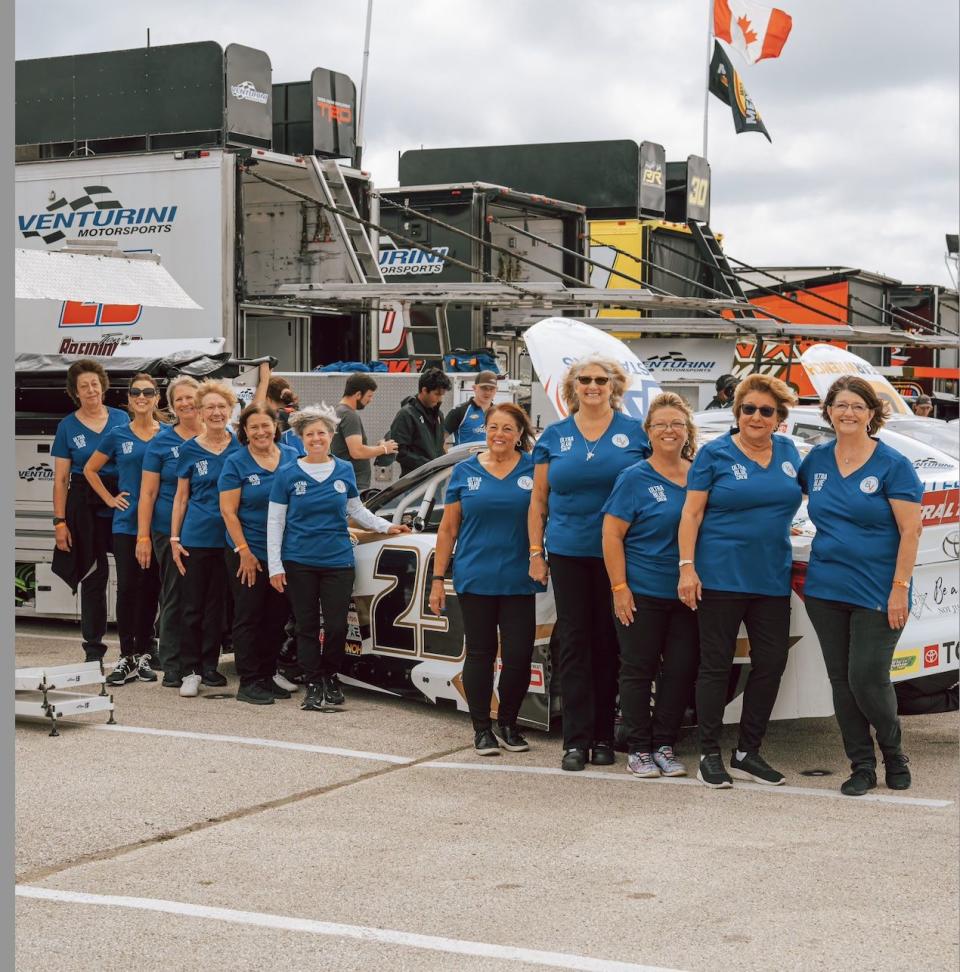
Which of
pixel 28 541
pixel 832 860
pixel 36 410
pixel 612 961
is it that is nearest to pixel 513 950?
pixel 612 961

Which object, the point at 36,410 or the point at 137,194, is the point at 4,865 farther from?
the point at 137,194

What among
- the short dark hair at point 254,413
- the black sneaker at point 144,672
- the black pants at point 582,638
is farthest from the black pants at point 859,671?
the black sneaker at point 144,672

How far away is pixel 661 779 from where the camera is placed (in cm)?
663

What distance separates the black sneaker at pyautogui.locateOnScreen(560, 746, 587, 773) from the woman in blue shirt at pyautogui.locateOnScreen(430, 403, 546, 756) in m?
0.40

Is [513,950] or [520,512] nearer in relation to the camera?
[513,950]

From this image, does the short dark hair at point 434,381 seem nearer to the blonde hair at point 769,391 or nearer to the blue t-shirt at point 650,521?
the blue t-shirt at point 650,521

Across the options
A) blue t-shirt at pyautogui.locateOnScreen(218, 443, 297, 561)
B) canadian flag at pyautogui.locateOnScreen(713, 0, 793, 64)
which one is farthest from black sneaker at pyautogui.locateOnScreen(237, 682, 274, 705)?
canadian flag at pyautogui.locateOnScreen(713, 0, 793, 64)

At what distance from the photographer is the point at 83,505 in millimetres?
9125

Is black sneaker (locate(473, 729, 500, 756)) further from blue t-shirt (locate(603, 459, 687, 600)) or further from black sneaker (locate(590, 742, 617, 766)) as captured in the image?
blue t-shirt (locate(603, 459, 687, 600))

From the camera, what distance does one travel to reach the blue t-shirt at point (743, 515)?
6398mm

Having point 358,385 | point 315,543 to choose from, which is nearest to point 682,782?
point 315,543

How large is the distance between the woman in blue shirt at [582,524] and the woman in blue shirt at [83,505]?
132 inches

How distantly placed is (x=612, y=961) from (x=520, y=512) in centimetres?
299

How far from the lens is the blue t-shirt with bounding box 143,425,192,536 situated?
28.5 ft
